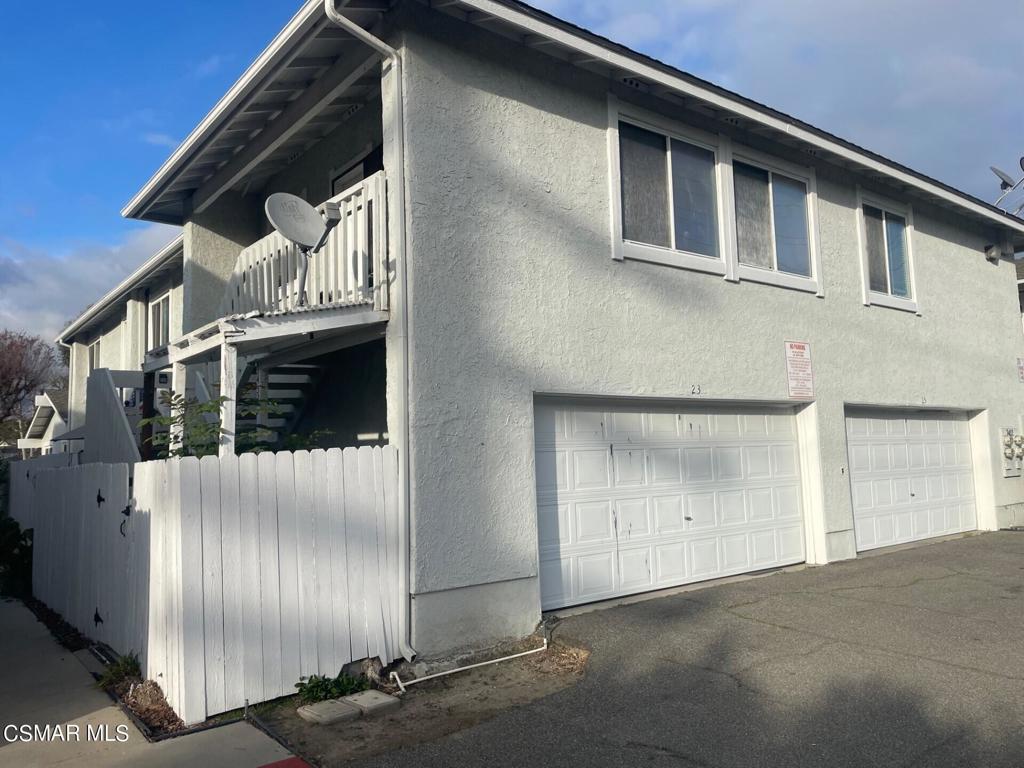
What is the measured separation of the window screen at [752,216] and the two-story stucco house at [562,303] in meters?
0.05

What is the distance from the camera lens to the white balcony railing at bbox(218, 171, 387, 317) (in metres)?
6.91

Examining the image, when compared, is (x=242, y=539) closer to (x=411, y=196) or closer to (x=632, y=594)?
(x=411, y=196)

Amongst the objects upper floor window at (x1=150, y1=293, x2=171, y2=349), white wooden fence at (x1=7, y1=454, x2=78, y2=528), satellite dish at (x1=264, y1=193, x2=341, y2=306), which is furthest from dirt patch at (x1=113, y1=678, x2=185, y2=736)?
upper floor window at (x1=150, y1=293, x2=171, y2=349)

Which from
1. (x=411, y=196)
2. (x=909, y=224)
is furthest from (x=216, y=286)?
(x=909, y=224)

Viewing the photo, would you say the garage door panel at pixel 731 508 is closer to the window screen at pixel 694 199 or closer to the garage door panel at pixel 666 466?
the garage door panel at pixel 666 466

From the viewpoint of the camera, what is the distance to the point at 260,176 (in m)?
10.7

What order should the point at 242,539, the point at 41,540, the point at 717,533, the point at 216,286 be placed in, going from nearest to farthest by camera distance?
the point at 242,539, the point at 717,533, the point at 41,540, the point at 216,286

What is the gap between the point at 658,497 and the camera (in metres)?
8.62

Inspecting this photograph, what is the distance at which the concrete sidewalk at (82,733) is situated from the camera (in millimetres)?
4652

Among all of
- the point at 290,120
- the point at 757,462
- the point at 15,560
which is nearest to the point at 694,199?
the point at 757,462

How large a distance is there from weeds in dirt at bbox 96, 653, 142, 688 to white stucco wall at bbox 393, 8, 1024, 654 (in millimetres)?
2112

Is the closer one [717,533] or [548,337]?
[548,337]

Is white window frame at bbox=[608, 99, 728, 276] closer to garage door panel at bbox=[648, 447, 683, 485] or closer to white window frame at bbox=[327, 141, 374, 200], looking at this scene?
garage door panel at bbox=[648, 447, 683, 485]

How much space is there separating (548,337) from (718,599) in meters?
3.22
